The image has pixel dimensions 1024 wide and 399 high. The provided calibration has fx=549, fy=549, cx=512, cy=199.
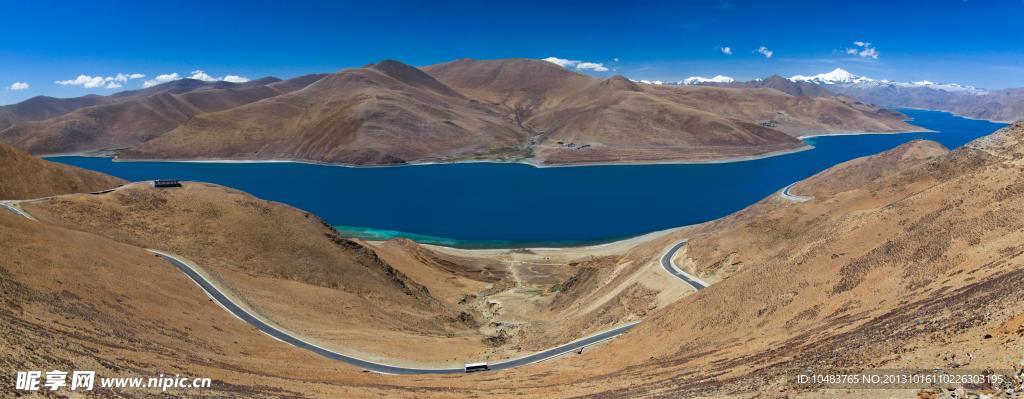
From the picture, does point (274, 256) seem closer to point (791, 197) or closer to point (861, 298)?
point (861, 298)

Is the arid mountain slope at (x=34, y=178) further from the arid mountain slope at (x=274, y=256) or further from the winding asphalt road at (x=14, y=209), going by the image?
the arid mountain slope at (x=274, y=256)

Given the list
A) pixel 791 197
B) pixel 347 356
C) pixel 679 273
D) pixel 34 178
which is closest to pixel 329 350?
pixel 347 356

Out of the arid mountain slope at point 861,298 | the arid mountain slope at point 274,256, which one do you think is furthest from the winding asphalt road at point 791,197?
the arid mountain slope at point 274,256

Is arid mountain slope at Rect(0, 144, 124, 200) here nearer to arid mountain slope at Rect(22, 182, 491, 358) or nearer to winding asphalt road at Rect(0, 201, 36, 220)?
winding asphalt road at Rect(0, 201, 36, 220)

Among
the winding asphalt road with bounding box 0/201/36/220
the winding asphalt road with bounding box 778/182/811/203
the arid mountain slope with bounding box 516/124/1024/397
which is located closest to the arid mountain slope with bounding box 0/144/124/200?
→ the winding asphalt road with bounding box 0/201/36/220

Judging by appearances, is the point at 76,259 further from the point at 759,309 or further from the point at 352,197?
the point at 352,197

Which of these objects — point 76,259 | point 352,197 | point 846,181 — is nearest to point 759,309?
point 76,259

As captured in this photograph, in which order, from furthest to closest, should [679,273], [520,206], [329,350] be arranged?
[520,206], [679,273], [329,350]
